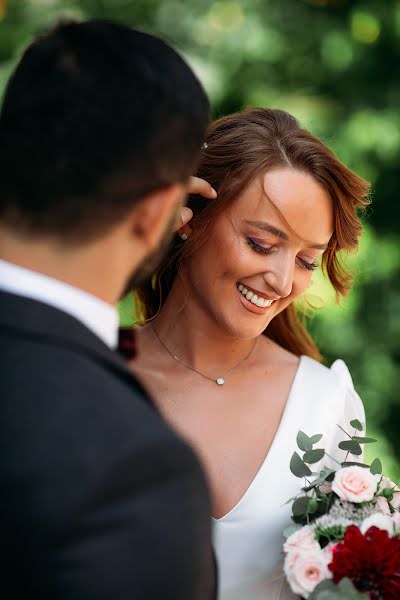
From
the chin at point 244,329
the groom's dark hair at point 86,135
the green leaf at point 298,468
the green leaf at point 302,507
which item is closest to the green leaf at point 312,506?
the green leaf at point 302,507

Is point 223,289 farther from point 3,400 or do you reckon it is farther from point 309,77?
point 309,77

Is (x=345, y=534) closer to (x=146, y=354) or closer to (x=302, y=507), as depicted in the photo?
(x=302, y=507)

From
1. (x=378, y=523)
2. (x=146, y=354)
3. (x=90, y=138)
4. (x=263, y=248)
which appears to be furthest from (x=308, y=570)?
(x=90, y=138)

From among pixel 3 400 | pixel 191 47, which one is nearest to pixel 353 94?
pixel 191 47

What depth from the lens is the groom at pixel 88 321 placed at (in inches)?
49.1

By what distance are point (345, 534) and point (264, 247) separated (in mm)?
1003

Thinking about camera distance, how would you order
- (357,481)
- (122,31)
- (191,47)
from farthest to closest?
(191,47), (357,481), (122,31)

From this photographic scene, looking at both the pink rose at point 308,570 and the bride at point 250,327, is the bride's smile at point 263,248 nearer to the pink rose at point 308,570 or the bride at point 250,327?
the bride at point 250,327

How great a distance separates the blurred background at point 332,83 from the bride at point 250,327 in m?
1.60

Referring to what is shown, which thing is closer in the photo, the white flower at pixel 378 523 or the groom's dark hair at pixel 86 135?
the groom's dark hair at pixel 86 135

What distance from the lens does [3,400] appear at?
4.29ft

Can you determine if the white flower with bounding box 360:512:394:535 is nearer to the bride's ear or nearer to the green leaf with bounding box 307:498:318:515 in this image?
the green leaf with bounding box 307:498:318:515

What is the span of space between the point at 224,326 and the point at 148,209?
4.55ft

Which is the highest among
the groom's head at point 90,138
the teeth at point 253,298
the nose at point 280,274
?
the groom's head at point 90,138
